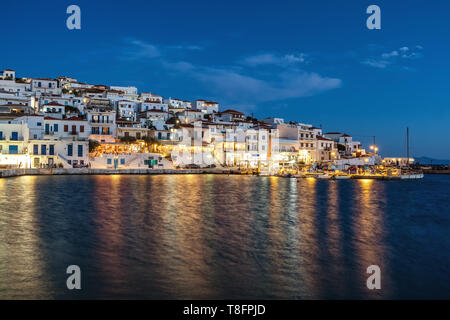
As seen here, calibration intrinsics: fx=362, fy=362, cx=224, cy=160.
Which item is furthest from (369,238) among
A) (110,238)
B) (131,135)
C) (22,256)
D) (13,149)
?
(131,135)

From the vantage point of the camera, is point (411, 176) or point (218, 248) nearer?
point (218, 248)

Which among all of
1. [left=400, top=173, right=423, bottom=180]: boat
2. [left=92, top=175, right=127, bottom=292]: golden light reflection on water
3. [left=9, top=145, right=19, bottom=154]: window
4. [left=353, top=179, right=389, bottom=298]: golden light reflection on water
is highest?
[left=9, top=145, right=19, bottom=154]: window

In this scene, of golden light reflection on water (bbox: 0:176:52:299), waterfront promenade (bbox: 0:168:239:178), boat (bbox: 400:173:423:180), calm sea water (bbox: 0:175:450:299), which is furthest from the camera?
boat (bbox: 400:173:423:180)

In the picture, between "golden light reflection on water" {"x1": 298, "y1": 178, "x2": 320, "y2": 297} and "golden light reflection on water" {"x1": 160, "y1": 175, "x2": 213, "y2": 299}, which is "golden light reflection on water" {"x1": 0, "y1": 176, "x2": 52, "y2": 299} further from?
"golden light reflection on water" {"x1": 298, "y1": 178, "x2": 320, "y2": 297}

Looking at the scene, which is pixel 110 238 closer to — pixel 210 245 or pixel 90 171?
pixel 210 245

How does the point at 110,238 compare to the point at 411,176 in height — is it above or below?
below

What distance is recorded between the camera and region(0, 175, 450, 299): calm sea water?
8250mm

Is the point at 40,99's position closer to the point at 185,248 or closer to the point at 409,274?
the point at 185,248

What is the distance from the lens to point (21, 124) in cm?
4038

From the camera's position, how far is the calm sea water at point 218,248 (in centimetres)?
825

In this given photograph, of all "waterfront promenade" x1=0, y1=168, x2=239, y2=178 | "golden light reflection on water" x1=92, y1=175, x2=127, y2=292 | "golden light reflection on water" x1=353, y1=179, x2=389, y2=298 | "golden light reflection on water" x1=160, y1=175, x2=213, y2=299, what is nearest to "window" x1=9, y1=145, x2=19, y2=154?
"waterfront promenade" x1=0, y1=168, x2=239, y2=178

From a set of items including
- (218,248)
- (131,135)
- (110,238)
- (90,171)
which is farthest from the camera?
(131,135)

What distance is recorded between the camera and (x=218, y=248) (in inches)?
464

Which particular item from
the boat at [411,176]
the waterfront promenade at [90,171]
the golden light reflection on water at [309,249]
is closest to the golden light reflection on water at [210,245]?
the golden light reflection on water at [309,249]
